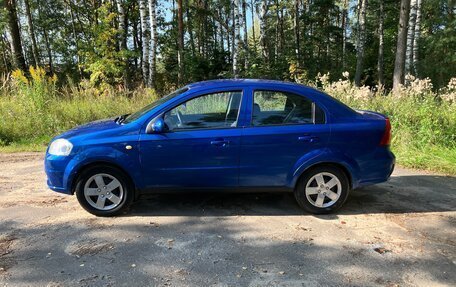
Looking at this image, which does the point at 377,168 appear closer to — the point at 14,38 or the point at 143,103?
the point at 143,103

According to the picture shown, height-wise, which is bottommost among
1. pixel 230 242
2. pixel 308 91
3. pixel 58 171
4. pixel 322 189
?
pixel 230 242

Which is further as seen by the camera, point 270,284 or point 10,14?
point 10,14

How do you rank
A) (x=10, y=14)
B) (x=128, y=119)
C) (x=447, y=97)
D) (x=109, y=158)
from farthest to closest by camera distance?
(x=10, y=14) → (x=447, y=97) → (x=128, y=119) → (x=109, y=158)

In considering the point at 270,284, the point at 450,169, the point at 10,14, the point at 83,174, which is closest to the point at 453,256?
the point at 270,284

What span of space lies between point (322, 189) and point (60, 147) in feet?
11.7

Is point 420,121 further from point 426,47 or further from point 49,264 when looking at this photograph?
point 426,47

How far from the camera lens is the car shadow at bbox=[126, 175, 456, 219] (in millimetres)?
5273

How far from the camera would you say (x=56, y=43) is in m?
30.8

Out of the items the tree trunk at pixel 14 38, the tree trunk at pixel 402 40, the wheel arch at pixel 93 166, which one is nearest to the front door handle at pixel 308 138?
the wheel arch at pixel 93 166

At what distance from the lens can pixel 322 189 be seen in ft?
16.9

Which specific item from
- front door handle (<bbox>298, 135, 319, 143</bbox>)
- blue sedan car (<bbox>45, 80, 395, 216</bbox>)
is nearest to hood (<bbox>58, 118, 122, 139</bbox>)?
blue sedan car (<bbox>45, 80, 395, 216</bbox>)

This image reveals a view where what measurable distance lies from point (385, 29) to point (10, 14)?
3020cm

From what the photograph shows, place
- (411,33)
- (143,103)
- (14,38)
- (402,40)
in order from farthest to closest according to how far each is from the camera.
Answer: (14,38)
(411,33)
(402,40)
(143,103)

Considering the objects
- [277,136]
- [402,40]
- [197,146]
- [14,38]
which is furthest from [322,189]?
[14,38]
